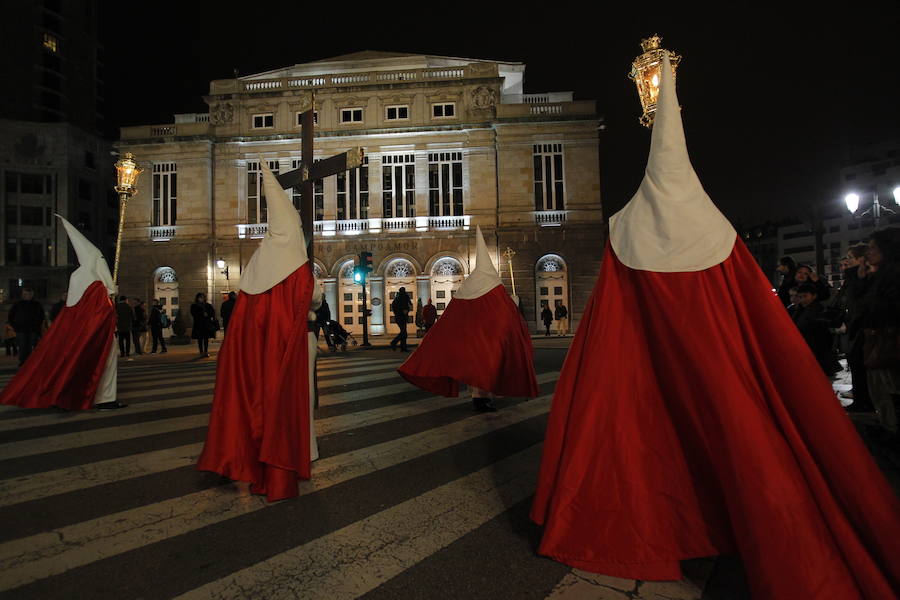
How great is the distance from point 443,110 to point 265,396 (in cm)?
2583

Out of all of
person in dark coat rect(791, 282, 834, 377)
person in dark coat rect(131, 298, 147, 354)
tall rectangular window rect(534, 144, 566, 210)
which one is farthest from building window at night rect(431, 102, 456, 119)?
person in dark coat rect(791, 282, 834, 377)

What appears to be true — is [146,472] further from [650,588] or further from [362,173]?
[362,173]

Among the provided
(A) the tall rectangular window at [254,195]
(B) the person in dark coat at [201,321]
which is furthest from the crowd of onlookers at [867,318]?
(A) the tall rectangular window at [254,195]

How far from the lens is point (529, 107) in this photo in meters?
25.8

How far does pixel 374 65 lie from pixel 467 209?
10.8 metres

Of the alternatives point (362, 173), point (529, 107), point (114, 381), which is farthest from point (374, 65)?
point (114, 381)

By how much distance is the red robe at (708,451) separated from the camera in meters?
1.75

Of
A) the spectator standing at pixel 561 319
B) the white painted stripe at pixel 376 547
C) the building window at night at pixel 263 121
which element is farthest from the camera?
the building window at night at pixel 263 121

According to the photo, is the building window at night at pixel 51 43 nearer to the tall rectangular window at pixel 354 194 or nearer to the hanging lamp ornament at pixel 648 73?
the tall rectangular window at pixel 354 194

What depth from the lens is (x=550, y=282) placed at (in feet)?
83.6

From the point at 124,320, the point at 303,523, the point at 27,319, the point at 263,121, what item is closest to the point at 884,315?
the point at 303,523

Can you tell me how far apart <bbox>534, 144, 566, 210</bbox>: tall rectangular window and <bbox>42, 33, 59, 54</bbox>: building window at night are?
56329 mm

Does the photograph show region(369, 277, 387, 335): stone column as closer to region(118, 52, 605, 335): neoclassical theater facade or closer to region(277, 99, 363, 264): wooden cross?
region(118, 52, 605, 335): neoclassical theater facade

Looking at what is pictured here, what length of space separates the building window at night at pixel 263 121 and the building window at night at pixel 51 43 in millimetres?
43035
